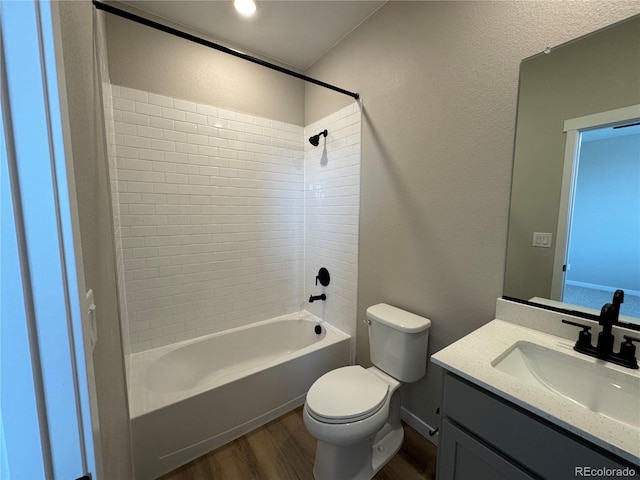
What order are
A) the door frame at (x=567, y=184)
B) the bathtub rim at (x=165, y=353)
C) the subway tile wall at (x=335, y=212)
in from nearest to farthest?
1. the door frame at (x=567, y=184)
2. the bathtub rim at (x=165, y=353)
3. the subway tile wall at (x=335, y=212)

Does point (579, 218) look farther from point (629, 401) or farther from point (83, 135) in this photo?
point (83, 135)

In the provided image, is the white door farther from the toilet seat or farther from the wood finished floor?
the wood finished floor

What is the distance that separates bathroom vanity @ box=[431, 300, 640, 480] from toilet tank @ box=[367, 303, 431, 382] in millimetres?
425

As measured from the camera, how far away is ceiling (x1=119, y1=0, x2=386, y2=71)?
1.68m

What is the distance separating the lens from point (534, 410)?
0.70 m

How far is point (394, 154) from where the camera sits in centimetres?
169

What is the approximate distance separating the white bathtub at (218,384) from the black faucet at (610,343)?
1440 mm

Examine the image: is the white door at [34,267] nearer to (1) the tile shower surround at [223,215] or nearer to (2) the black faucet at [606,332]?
(2) the black faucet at [606,332]

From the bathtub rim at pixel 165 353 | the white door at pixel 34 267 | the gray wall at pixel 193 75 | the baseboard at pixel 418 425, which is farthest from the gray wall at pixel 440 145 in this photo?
the white door at pixel 34 267

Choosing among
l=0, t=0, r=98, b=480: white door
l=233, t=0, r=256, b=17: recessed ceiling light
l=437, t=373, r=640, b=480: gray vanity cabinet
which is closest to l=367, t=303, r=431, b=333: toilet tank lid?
l=437, t=373, r=640, b=480: gray vanity cabinet

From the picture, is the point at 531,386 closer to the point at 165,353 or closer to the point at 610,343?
the point at 610,343

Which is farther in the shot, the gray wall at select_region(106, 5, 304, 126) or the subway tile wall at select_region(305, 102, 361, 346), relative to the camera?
the subway tile wall at select_region(305, 102, 361, 346)

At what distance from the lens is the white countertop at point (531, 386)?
612 millimetres

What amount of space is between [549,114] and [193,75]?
7.23 feet
